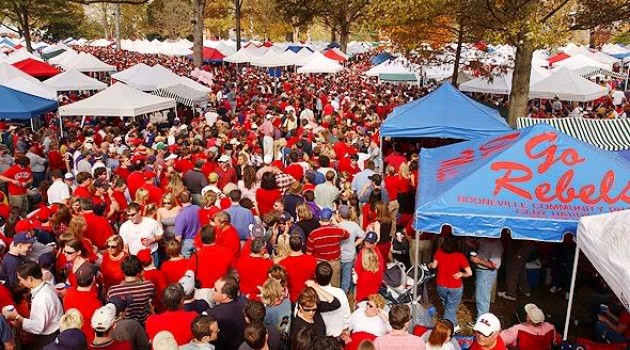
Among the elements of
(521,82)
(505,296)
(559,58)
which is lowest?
(505,296)

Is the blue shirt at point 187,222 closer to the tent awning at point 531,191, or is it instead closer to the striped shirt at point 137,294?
the striped shirt at point 137,294

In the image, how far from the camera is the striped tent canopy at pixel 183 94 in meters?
15.2

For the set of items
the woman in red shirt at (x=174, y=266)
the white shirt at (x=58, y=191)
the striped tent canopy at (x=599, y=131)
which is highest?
the striped tent canopy at (x=599, y=131)

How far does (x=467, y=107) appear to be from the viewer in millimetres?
10539

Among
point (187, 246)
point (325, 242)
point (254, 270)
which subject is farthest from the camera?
point (187, 246)

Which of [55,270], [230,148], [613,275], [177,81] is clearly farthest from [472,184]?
[177,81]

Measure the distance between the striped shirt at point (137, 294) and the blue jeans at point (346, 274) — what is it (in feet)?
7.87

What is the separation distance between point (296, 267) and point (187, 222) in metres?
1.80

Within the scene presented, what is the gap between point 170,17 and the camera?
2596 inches

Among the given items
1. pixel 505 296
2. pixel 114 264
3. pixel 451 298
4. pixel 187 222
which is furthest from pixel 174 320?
pixel 505 296

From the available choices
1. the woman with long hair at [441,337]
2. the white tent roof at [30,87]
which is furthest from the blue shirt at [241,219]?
the white tent roof at [30,87]

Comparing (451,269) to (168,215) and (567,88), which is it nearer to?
(168,215)

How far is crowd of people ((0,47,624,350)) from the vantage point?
4.12 m

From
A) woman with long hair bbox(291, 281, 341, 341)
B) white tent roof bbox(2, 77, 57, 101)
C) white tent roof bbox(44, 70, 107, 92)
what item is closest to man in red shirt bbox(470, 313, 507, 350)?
woman with long hair bbox(291, 281, 341, 341)
